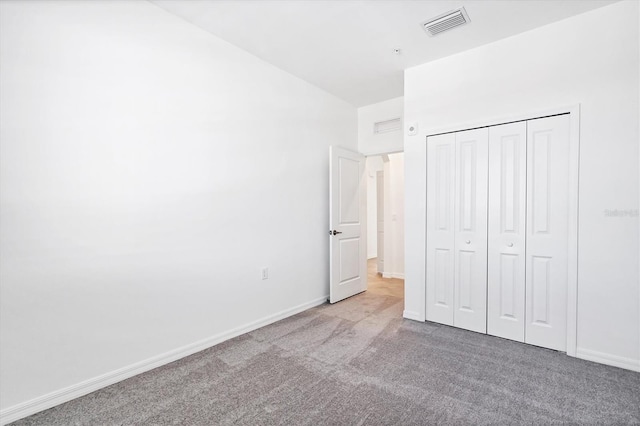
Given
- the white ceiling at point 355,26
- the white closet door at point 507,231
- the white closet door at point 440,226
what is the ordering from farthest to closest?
the white closet door at point 440,226, the white closet door at point 507,231, the white ceiling at point 355,26

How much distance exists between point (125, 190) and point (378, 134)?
130 inches

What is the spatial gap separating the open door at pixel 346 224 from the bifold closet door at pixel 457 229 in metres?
1.17

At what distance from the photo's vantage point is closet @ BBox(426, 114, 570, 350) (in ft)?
8.50

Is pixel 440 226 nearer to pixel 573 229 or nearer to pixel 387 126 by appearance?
pixel 573 229

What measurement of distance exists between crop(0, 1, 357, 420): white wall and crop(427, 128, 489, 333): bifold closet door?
167cm

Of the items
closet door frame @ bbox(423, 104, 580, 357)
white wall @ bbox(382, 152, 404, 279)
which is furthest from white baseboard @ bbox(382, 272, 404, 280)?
closet door frame @ bbox(423, 104, 580, 357)

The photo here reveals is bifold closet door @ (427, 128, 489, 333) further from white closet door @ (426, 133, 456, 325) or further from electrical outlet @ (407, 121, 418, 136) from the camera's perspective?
electrical outlet @ (407, 121, 418, 136)

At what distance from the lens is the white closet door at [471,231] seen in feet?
9.68

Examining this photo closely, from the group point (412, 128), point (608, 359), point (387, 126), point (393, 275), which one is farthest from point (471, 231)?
point (393, 275)

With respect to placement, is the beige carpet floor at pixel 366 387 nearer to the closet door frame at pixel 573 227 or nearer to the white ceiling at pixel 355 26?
the closet door frame at pixel 573 227

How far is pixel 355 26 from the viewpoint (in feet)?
8.66

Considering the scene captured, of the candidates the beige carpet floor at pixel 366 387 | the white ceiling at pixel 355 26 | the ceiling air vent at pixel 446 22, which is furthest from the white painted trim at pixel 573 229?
the ceiling air vent at pixel 446 22

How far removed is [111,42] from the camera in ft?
7.01

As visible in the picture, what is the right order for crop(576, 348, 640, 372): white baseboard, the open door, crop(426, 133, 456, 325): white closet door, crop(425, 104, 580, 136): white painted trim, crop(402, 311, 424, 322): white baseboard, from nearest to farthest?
crop(576, 348, 640, 372): white baseboard < crop(425, 104, 580, 136): white painted trim < crop(426, 133, 456, 325): white closet door < crop(402, 311, 424, 322): white baseboard < the open door
